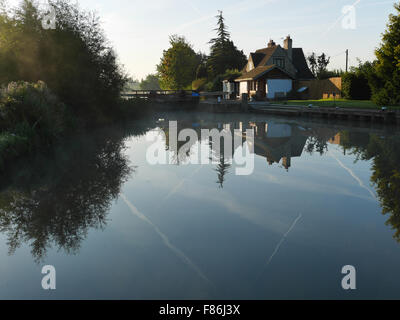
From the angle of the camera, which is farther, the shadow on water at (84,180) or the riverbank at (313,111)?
the riverbank at (313,111)

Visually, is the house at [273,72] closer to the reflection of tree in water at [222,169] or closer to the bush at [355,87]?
the bush at [355,87]

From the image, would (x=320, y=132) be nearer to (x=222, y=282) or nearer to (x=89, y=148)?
(x=89, y=148)

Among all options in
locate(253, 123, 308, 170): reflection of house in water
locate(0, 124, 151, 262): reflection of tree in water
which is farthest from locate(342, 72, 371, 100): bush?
locate(0, 124, 151, 262): reflection of tree in water

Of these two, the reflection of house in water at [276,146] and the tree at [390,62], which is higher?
the tree at [390,62]

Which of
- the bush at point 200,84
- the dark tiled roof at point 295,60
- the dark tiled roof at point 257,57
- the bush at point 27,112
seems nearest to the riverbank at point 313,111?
the dark tiled roof at point 295,60

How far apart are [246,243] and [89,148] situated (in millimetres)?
14334

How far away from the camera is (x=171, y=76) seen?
90500mm

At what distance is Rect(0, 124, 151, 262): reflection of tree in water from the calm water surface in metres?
0.04

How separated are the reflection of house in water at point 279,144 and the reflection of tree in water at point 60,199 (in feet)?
22.3

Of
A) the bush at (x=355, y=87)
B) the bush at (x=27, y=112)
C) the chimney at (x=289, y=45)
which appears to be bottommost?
the bush at (x=27, y=112)

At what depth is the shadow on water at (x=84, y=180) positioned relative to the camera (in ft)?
26.2

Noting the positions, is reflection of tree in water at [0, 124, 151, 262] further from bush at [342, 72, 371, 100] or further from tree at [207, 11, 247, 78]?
tree at [207, 11, 247, 78]

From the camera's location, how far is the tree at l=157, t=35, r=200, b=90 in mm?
89000

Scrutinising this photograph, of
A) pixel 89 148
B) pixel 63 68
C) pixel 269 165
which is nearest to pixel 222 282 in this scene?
pixel 269 165
